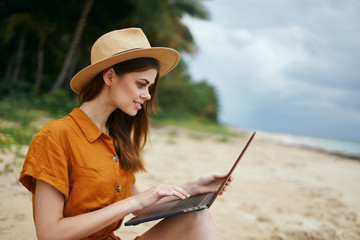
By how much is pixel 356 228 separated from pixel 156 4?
897 cm

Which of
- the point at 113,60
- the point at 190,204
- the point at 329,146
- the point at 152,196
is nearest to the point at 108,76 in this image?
the point at 113,60

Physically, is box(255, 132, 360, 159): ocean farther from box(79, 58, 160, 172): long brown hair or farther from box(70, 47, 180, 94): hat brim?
box(70, 47, 180, 94): hat brim

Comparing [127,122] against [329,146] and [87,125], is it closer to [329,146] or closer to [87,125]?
[87,125]

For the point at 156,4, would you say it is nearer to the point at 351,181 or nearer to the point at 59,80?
the point at 59,80

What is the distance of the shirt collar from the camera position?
Answer: 1.41m

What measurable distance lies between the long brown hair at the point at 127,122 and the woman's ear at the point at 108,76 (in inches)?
1.0

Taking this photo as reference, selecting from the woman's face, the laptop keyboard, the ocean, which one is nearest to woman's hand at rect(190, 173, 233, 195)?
the laptop keyboard

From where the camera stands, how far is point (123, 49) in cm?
146

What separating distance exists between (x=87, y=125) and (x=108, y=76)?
28 cm

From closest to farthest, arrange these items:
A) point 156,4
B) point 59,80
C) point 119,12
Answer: point 156,4 < point 59,80 < point 119,12

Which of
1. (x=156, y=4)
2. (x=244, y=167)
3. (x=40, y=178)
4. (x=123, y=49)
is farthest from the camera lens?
(x=156, y=4)

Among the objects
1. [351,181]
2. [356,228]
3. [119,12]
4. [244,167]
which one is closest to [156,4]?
[119,12]

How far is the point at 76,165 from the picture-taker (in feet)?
4.32

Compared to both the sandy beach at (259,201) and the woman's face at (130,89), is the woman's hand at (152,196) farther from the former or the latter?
the sandy beach at (259,201)
